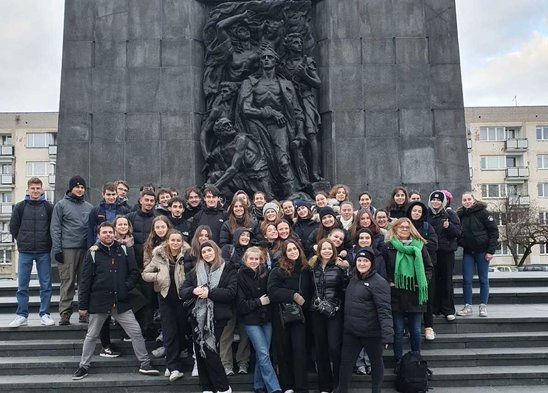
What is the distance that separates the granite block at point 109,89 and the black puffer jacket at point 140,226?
562 centimetres

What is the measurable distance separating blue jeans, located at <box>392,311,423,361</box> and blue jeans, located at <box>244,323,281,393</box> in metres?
1.85

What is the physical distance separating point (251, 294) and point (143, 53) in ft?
29.1

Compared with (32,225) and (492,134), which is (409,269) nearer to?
(32,225)

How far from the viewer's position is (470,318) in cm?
1063

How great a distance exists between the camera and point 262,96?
14.8m

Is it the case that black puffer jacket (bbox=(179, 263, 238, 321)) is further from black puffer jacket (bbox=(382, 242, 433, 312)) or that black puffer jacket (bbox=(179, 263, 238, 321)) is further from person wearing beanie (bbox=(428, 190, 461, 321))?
person wearing beanie (bbox=(428, 190, 461, 321))

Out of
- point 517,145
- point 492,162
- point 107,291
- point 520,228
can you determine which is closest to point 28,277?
Result: point 107,291

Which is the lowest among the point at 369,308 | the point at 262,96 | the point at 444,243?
the point at 369,308

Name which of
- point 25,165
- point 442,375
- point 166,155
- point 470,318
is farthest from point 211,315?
point 25,165

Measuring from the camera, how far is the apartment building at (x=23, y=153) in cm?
5866

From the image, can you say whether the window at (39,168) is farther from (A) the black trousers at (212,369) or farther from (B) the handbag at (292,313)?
(B) the handbag at (292,313)

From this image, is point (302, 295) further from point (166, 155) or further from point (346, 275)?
point (166, 155)

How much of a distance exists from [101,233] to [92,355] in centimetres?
193

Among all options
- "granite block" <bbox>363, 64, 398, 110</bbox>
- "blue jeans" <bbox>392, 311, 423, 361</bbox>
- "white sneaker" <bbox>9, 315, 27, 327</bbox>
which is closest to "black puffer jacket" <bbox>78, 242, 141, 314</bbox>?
"white sneaker" <bbox>9, 315, 27, 327</bbox>
